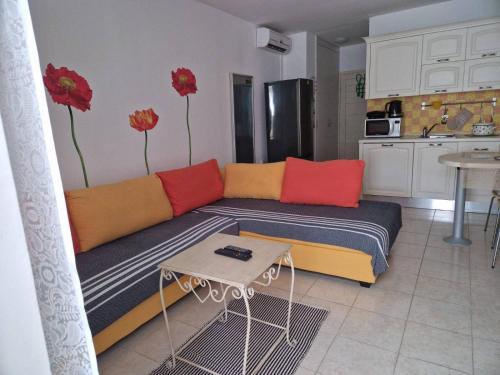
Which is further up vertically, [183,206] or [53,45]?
[53,45]

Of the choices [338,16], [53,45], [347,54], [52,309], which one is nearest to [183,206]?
[53,45]

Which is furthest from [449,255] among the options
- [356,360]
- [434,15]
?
[434,15]

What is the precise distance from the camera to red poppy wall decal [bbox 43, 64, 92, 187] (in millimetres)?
2219

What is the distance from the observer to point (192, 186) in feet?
9.73

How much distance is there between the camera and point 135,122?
2840mm

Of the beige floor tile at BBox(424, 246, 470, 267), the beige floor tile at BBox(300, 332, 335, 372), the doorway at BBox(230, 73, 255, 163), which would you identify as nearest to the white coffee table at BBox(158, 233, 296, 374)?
the beige floor tile at BBox(300, 332, 335, 372)

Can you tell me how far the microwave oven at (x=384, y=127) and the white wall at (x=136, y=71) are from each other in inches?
77.6

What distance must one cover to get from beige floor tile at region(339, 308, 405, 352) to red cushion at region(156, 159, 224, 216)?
1.60 metres

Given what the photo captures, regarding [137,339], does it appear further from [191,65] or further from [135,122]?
[191,65]

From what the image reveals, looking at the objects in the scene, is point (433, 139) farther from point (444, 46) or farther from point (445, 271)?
point (445, 271)

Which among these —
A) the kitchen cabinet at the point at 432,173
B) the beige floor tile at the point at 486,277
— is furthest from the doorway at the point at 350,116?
the beige floor tile at the point at 486,277

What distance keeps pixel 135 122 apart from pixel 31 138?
93.2 inches

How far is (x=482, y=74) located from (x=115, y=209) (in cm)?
420

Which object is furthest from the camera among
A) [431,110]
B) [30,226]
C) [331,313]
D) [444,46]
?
[431,110]
